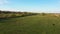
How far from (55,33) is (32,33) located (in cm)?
267

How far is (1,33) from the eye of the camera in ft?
53.0

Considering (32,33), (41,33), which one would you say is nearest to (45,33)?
(41,33)

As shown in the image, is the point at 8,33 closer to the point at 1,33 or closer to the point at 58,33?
the point at 1,33

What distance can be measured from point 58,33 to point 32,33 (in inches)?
119

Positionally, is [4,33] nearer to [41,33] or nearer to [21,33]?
[21,33]

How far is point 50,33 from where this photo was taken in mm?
16578

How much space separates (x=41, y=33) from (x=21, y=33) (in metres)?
2.32

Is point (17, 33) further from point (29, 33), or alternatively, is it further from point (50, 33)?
point (50, 33)

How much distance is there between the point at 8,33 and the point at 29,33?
241 centimetres

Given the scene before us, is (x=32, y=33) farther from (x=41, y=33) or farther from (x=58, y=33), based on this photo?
(x=58, y=33)

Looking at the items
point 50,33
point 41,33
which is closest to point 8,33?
point 41,33

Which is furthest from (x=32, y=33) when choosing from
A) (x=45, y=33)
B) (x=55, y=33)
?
(x=55, y=33)

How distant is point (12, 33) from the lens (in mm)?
16281

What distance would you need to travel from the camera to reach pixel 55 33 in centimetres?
1655
